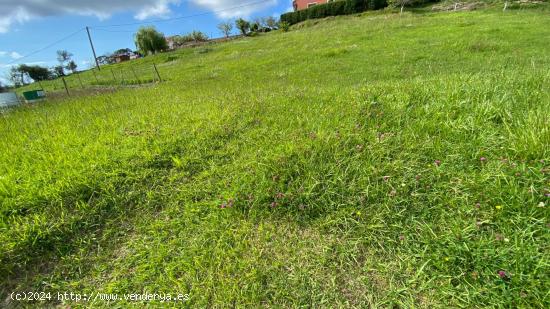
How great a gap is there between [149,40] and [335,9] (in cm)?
3368

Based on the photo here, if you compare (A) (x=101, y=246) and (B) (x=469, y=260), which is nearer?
(B) (x=469, y=260)

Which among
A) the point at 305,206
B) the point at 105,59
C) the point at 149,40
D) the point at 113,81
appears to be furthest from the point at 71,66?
the point at 305,206

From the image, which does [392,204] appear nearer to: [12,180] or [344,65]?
[12,180]

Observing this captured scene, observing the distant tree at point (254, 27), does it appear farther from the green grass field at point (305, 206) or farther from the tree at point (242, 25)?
the green grass field at point (305, 206)

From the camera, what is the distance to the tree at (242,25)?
56688 mm

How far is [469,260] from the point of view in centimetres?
174

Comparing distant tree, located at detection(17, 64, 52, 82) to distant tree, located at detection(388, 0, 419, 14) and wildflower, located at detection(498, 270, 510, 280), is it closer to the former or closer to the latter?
distant tree, located at detection(388, 0, 419, 14)

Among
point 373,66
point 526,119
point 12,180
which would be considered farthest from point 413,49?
point 12,180

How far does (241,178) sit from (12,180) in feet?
9.21

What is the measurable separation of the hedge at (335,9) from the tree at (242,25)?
57.9 feet

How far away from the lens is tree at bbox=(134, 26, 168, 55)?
4416 centimetres

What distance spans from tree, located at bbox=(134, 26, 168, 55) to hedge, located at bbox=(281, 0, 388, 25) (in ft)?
79.7

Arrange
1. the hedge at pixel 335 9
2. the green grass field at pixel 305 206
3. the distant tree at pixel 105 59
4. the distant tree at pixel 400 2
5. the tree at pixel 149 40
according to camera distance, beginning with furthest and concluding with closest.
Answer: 1. the distant tree at pixel 105 59
2. the tree at pixel 149 40
3. the hedge at pixel 335 9
4. the distant tree at pixel 400 2
5. the green grass field at pixel 305 206

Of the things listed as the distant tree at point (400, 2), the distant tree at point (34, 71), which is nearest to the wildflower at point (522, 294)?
the distant tree at point (400, 2)
